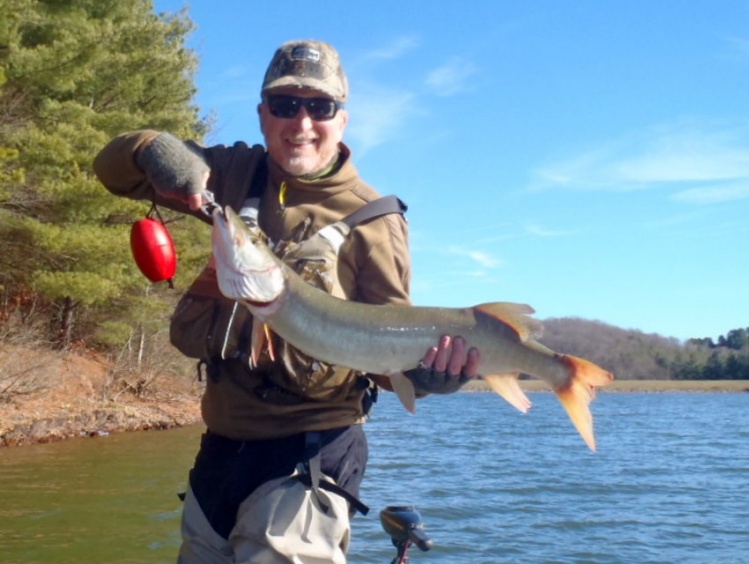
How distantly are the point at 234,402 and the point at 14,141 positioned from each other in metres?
17.7

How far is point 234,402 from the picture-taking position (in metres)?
3.72

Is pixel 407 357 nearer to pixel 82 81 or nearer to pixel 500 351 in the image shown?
pixel 500 351

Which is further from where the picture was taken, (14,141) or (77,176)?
(77,176)

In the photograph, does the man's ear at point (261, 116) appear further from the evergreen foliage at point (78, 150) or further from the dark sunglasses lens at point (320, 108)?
the evergreen foliage at point (78, 150)

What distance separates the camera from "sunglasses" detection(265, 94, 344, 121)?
3.83 metres

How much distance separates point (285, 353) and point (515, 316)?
0.92 meters

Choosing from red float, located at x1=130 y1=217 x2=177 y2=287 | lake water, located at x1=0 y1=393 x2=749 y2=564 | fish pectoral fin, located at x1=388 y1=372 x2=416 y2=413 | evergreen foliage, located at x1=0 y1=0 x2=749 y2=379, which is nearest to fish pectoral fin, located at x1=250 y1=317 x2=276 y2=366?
fish pectoral fin, located at x1=388 y1=372 x2=416 y2=413

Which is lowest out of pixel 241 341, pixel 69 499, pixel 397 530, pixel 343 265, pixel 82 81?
pixel 69 499

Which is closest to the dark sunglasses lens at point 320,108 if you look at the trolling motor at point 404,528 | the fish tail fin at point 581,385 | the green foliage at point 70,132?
the fish tail fin at point 581,385

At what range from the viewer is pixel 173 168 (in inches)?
144

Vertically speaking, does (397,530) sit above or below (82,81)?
below

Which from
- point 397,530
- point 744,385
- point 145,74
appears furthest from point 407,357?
point 744,385

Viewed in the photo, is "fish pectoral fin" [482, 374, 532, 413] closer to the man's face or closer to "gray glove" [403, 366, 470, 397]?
Answer: "gray glove" [403, 366, 470, 397]

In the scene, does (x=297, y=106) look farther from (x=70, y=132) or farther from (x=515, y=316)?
(x=70, y=132)
